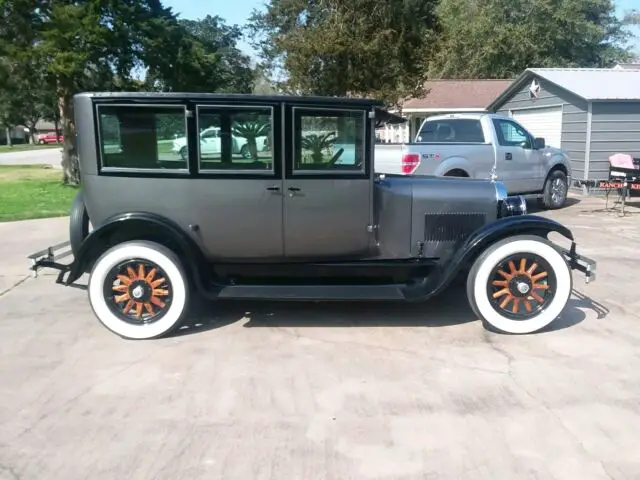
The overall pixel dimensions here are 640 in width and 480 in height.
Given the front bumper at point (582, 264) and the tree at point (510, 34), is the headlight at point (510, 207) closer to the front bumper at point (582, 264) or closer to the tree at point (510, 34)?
the front bumper at point (582, 264)

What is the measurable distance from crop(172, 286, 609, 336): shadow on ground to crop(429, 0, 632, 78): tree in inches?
1236

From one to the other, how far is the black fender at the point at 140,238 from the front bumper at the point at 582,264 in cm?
305

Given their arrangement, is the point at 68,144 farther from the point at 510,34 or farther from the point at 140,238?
the point at 510,34

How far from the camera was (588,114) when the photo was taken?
14.6 m

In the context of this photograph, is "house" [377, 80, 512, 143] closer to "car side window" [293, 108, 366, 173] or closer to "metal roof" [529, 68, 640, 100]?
"metal roof" [529, 68, 640, 100]

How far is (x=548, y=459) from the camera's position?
3.21 m

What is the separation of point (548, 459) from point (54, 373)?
3303mm

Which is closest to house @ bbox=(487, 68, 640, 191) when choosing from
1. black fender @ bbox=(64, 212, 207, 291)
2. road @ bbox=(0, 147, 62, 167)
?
black fender @ bbox=(64, 212, 207, 291)

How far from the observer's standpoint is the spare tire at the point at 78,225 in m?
5.28

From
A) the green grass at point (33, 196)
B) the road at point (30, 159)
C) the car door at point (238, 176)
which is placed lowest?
the green grass at point (33, 196)

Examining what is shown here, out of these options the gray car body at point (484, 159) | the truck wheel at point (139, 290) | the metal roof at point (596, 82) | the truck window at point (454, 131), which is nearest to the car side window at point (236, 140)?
the truck wheel at point (139, 290)

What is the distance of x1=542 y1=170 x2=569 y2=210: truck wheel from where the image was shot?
12663mm

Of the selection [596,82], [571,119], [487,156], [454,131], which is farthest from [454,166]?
[596,82]

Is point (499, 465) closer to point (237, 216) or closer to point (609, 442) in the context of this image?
point (609, 442)
